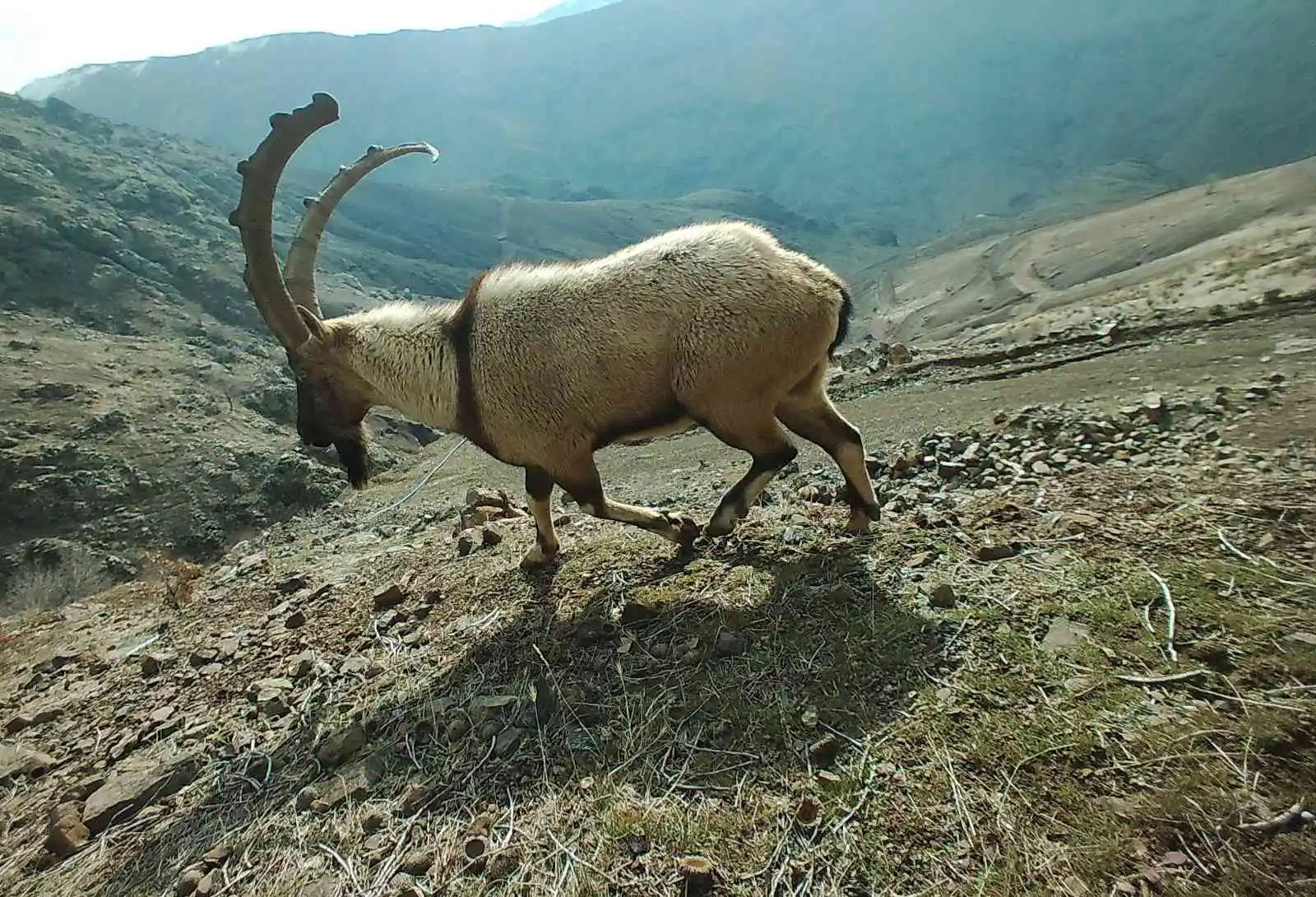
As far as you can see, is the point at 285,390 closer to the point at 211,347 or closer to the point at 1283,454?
the point at 211,347

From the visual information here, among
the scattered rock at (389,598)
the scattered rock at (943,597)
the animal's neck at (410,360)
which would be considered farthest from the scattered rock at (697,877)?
the animal's neck at (410,360)

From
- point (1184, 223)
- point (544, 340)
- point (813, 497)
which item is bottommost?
point (1184, 223)

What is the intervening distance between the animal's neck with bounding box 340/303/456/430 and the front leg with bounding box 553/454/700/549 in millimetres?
987

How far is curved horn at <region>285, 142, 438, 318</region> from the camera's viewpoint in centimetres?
555

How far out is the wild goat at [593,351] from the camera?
183 inches

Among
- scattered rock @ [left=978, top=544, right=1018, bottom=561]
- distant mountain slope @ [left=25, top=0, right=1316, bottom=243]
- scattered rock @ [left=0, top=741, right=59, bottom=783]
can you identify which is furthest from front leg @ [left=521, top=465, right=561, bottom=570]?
distant mountain slope @ [left=25, top=0, right=1316, bottom=243]

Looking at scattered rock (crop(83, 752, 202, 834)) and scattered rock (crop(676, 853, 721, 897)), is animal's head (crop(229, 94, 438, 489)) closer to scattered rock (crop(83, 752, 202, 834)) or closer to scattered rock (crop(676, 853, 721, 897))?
scattered rock (crop(83, 752, 202, 834))

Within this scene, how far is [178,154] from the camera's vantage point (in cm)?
5191

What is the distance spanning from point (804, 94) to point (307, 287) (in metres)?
107

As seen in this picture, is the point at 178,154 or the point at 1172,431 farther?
the point at 178,154

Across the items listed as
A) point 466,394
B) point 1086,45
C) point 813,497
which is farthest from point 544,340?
point 1086,45

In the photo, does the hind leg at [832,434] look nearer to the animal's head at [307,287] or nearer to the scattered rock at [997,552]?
the scattered rock at [997,552]

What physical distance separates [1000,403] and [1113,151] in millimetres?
78475

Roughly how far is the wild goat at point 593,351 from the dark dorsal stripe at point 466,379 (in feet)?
0.04
